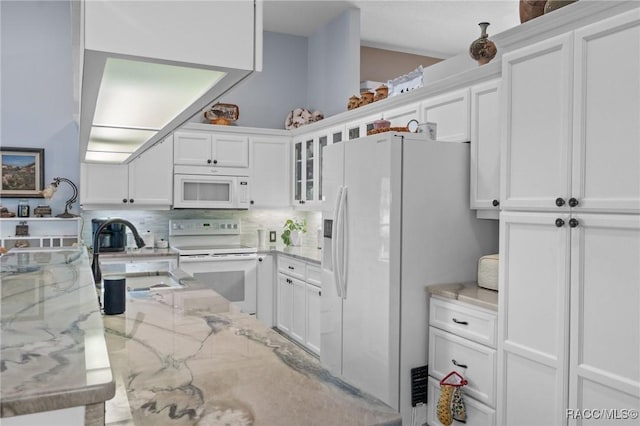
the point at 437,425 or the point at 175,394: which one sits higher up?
the point at 175,394

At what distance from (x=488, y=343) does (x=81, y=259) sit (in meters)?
2.19

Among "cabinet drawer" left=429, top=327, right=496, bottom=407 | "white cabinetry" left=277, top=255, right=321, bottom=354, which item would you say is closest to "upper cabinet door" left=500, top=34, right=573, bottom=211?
"cabinet drawer" left=429, top=327, right=496, bottom=407

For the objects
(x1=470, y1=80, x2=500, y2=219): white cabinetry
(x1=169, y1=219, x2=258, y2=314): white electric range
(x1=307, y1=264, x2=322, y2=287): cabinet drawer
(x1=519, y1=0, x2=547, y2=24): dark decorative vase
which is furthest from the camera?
(x1=169, y1=219, x2=258, y2=314): white electric range

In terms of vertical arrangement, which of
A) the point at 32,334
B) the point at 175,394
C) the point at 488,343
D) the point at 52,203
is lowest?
the point at 488,343

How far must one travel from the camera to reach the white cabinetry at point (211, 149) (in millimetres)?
5105

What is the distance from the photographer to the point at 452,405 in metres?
2.64

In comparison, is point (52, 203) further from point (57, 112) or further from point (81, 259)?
point (81, 259)

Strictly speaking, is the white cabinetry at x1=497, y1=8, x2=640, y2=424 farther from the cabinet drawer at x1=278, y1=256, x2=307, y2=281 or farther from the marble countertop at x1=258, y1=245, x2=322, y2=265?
the cabinet drawer at x1=278, y1=256, x2=307, y2=281

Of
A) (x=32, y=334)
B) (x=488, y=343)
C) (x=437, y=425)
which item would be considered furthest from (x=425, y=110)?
(x=32, y=334)

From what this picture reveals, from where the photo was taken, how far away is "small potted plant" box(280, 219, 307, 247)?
5.54 meters

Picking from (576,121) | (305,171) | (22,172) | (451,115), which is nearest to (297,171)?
(305,171)

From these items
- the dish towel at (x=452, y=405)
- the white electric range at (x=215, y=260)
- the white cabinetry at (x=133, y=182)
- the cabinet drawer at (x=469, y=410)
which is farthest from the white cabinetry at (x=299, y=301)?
the dish towel at (x=452, y=405)

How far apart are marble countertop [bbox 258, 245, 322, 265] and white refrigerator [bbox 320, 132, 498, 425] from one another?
1.14 meters

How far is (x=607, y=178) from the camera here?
1.96 metres
